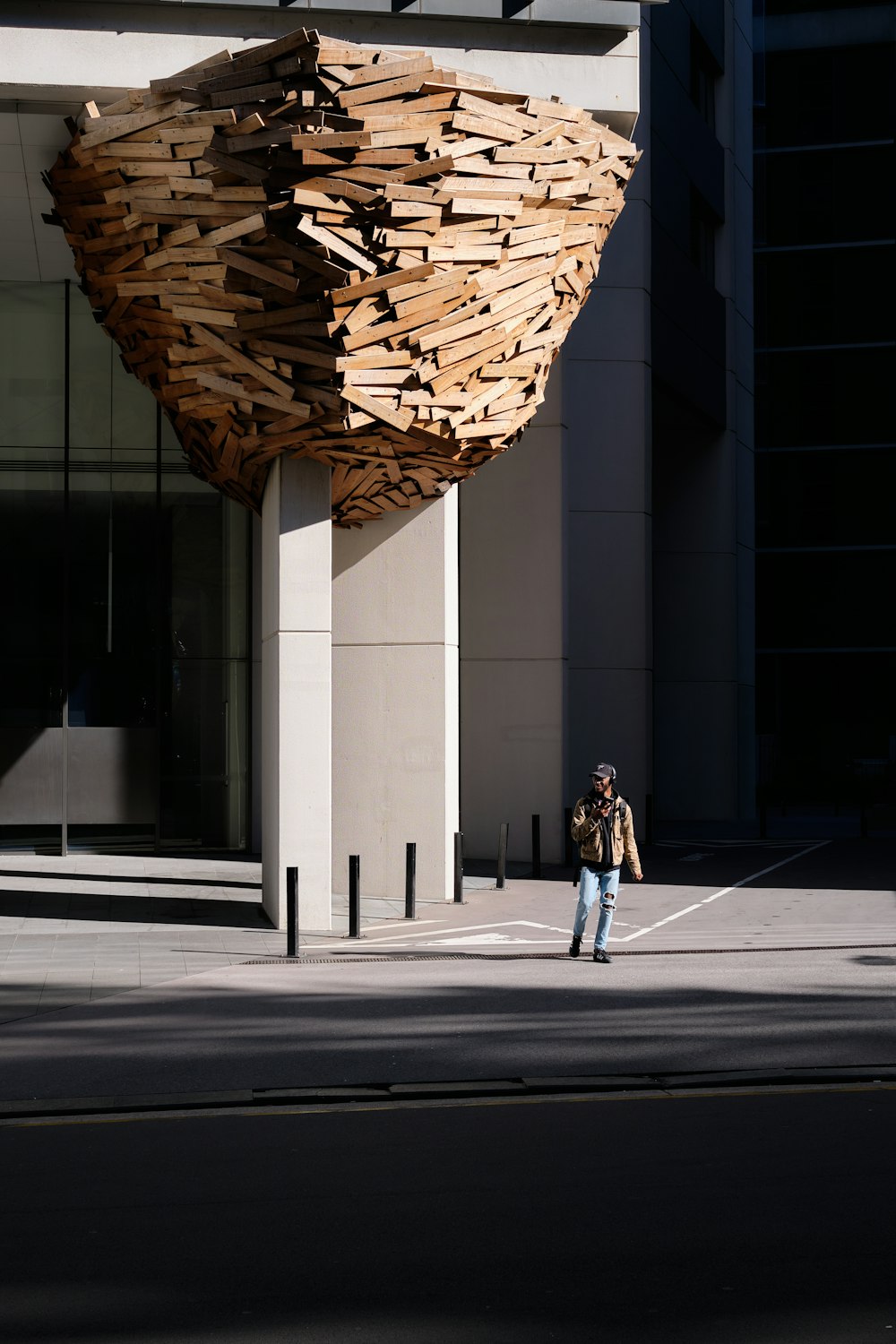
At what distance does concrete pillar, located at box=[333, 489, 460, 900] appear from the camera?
1769 cm

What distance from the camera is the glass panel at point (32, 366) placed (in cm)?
2392

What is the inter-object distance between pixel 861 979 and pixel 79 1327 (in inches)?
337

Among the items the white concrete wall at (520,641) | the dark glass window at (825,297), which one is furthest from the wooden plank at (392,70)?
the dark glass window at (825,297)

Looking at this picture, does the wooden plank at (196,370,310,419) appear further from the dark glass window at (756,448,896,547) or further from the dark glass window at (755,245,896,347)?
the dark glass window at (755,245,896,347)

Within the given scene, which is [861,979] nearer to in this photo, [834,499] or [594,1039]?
[594,1039]

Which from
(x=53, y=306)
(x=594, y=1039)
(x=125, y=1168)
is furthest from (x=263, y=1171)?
(x=53, y=306)

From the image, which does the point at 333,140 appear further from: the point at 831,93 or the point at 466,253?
the point at 831,93

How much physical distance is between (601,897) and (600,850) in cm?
40

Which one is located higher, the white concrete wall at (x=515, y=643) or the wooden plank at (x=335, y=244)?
the wooden plank at (x=335, y=244)

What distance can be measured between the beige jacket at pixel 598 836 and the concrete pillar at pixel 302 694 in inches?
115

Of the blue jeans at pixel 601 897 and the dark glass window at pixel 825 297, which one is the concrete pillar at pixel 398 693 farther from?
the dark glass window at pixel 825 297

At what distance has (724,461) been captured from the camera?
109 feet

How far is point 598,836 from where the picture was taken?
1312 centimetres

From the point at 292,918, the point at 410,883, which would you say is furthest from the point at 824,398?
the point at 292,918
